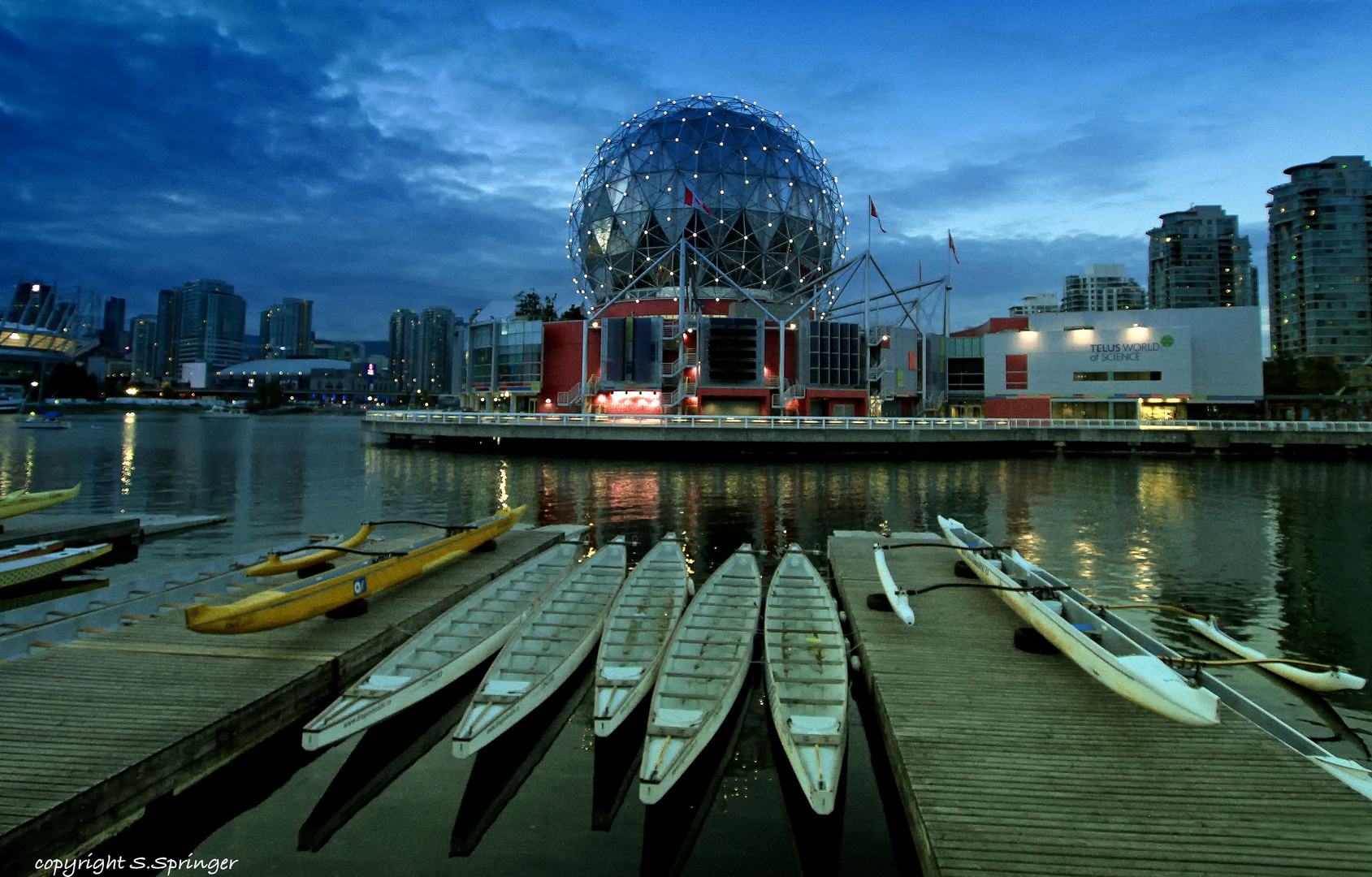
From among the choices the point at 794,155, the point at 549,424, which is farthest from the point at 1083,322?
the point at 549,424

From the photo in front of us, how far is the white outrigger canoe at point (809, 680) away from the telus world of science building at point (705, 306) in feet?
159

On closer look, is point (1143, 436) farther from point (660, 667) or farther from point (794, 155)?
point (660, 667)

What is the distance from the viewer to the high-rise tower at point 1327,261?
177000 millimetres

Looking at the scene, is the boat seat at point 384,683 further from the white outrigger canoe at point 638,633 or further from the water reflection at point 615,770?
the water reflection at point 615,770

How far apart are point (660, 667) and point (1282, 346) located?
24153 cm

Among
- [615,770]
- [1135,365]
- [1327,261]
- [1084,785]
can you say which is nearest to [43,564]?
[615,770]

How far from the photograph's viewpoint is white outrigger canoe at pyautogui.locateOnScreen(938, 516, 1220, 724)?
24.5ft

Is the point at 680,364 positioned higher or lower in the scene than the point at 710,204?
lower

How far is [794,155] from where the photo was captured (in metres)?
70.1

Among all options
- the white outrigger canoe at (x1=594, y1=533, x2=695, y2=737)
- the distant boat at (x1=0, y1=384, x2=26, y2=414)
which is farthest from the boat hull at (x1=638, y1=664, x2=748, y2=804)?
the distant boat at (x1=0, y1=384, x2=26, y2=414)

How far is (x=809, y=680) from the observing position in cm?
859

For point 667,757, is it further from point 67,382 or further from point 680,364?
point 67,382

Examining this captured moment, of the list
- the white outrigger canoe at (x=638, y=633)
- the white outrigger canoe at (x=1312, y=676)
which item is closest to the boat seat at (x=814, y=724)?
the white outrigger canoe at (x=638, y=633)

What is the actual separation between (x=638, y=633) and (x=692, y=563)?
7.93m
